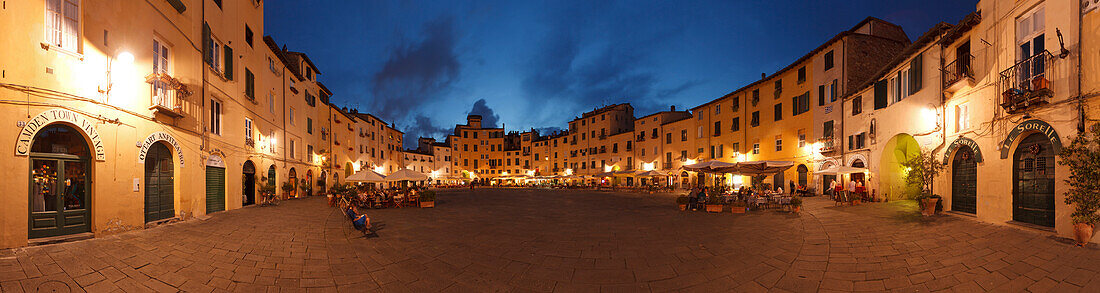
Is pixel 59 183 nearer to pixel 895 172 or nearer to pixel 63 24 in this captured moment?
pixel 63 24

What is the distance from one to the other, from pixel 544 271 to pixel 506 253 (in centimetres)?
153

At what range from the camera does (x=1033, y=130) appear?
30.6 ft

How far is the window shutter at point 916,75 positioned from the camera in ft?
49.3

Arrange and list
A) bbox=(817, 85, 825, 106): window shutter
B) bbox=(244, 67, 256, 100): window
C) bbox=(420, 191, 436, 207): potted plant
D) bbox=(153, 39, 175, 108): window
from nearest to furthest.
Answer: bbox=(153, 39, 175, 108): window, bbox=(244, 67, 256, 100): window, bbox=(420, 191, 436, 207): potted plant, bbox=(817, 85, 825, 106): window shutter

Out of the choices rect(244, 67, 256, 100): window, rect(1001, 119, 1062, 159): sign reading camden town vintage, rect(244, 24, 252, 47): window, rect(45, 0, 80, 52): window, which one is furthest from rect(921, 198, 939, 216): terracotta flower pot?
rect(244, 24, 252, 47): window

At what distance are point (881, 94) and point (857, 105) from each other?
8.72 feet

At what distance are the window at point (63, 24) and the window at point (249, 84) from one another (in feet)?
27.7

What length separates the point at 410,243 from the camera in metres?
8.72

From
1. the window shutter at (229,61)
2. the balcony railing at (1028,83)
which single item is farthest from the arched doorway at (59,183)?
the balcony railing at (1028,83)

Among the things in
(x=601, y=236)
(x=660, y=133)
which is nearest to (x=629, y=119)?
(x=660, y=133)

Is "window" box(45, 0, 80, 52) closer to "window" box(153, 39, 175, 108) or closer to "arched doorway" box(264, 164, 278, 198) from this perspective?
"window" box(153, 39, 175, 108)

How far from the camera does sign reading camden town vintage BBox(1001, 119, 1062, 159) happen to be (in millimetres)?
8789

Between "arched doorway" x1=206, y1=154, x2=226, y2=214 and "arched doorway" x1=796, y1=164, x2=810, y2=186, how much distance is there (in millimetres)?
31550

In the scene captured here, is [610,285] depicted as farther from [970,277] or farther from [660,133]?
[660,133]
